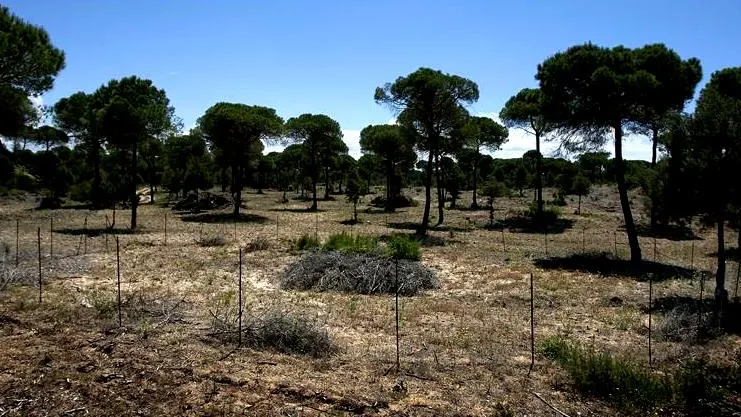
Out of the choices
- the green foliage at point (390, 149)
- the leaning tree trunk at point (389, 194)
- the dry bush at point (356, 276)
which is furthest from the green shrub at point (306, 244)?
the green foliage at point (390, 149)

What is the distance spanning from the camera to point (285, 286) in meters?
14.2

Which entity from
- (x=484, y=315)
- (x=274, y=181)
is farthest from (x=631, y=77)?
(x=274, y=181)

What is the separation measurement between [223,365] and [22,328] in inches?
160

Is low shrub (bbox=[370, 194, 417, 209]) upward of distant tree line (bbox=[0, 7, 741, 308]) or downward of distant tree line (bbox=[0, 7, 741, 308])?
downward

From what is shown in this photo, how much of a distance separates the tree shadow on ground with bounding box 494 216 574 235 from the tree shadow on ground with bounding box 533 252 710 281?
9.23 meters

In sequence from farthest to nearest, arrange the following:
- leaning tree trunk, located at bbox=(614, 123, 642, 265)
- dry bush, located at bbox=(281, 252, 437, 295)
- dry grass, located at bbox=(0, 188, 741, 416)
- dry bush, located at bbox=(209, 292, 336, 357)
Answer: leaning tree trunk, located at bbox=(614, 123, 642, 265) < dry bush, located at bbox=(281, 252, 437, 295) < dry bush, located at bbox=(209, 292, 336, 357) < dry grass, located at bbox=(0, 188, 741, 416)

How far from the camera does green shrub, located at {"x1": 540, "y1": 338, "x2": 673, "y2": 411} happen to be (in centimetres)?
679

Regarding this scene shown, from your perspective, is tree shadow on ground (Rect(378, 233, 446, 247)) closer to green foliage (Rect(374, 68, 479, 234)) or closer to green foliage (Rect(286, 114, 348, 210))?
green foliage (Rect(374, 68, 479, 234))

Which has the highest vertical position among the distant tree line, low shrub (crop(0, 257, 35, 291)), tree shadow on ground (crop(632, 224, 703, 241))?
the distant tree line

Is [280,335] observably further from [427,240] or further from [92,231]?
[92,231]

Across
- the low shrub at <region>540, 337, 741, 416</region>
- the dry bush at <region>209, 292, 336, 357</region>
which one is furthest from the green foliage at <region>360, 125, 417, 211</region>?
the low shrub at <region>540, 337, 741, 416</region>

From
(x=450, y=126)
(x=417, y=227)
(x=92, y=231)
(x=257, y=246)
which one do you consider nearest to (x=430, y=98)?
(x=450, y=126)

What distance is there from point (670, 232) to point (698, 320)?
2090 cm

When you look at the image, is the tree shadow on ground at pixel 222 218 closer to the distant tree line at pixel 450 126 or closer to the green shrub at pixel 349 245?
the distant tree line at pixel 450 126
